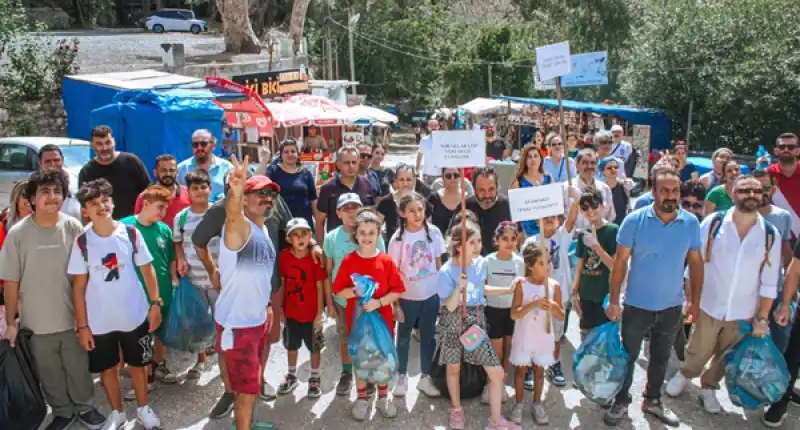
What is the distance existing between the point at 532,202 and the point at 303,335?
6.39 feet

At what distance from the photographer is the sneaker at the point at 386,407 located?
473 centimetres

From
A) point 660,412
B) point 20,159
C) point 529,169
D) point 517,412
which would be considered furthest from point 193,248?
point 20,159

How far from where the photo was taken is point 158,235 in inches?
191

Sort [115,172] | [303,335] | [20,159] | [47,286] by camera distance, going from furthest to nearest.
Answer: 1. [20,159]
2. [115,172]
3. [303,335]
4. [47,286]

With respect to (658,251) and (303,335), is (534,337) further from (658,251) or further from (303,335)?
(303,335)

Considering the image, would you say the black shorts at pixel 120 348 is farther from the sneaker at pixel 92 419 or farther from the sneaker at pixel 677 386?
the sneaker at pixel 677 386

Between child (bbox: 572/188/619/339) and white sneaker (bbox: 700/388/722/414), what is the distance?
854mm

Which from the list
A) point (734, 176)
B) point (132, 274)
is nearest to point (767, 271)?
point (734, 176)

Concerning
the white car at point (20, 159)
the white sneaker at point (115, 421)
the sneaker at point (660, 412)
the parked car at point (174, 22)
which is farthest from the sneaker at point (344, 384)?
the parked car at point (174, 22)

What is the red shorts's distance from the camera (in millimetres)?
4113

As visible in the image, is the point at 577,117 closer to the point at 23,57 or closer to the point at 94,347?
the point at 23,57

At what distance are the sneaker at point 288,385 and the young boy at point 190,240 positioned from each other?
2.57 feet

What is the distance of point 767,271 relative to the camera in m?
4.57

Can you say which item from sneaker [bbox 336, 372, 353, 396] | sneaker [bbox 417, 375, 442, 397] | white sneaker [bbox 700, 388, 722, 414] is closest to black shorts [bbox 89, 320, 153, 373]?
sneaker [bbox 336, 372, 353, 396]
